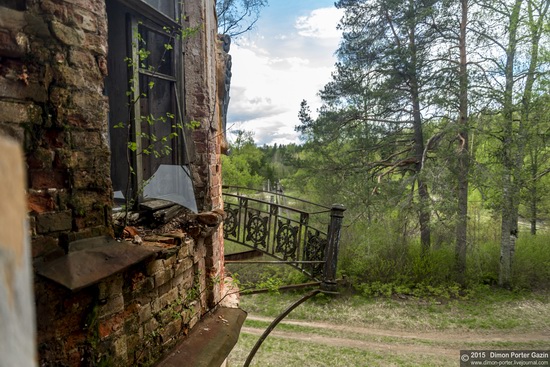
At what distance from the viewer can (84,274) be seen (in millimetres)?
1626

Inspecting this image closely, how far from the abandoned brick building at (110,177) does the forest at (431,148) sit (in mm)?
8357

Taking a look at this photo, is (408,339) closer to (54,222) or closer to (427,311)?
(427,311)

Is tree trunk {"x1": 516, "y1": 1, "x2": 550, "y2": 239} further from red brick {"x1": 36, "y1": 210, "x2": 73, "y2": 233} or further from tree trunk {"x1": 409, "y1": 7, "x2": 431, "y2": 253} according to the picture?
red brick {"x1": 36, "y1": 210, "x2": 73, "y2": 233}

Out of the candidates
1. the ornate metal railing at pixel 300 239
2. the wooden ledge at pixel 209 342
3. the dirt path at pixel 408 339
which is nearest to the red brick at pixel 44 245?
the wooden ledge at pixel 209 342

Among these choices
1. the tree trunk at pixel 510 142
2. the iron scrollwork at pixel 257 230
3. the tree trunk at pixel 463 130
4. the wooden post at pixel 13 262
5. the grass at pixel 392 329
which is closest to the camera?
the wooden post at pixel 13 262

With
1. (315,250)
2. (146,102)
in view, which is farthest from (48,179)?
(315,250)

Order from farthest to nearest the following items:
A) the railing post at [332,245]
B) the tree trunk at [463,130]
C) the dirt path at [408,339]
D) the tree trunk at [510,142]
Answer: the tree trunk at [463,130] < the tree trunk at [510,142] < the dirt path at [408,339] < the railing post at [332,245]

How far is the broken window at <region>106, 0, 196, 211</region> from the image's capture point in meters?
2.54

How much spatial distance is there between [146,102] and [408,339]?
8957mm

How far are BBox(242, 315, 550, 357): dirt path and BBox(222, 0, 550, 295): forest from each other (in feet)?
7.87

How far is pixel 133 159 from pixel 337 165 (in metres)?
10.3

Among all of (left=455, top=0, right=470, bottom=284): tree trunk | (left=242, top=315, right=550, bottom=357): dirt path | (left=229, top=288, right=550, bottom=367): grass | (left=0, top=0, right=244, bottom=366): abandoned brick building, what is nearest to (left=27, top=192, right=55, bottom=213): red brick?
(left=0, top=0, right=244, bottom=366): abandoned brick building

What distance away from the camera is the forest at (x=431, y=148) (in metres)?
9.96

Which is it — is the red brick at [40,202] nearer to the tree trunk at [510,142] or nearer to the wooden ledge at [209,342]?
the wooden ledge at [209,342]
